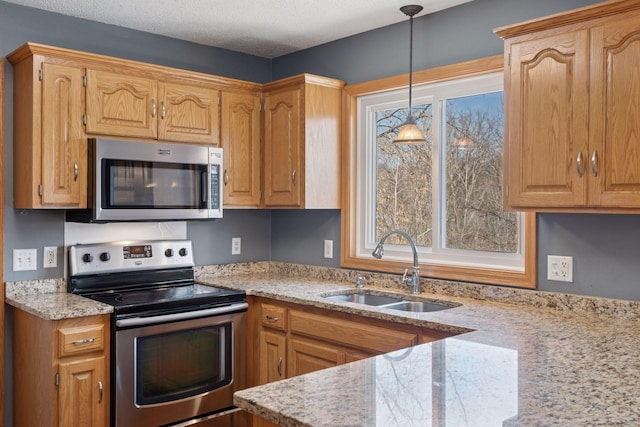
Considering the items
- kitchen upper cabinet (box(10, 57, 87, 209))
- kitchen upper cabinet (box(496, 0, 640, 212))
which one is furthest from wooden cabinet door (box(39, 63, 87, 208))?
kitchen upper cabinet (box(496, 0, 640, 212))

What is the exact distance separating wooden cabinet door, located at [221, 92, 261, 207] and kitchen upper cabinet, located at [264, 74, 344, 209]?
7cm

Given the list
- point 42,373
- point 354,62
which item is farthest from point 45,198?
point 354,62

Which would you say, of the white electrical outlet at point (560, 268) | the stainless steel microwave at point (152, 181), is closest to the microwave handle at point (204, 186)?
the stainless steel microwave at point (152, 181)

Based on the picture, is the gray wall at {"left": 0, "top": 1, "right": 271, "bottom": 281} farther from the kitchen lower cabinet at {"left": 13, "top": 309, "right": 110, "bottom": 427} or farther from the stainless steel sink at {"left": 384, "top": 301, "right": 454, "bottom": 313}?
the stainless steel sink at {"left": 384, "top": 301, "right": 454, "bottom": 313}

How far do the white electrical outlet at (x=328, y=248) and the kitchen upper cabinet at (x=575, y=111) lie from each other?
59.3 inches

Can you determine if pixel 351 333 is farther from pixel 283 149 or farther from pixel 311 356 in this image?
pixel 283 149

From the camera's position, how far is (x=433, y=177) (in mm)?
3227

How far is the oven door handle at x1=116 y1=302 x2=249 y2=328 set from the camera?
2.75 metres

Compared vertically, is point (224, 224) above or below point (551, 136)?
below

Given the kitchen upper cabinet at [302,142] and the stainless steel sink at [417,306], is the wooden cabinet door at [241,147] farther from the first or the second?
the stainless steel sink at [417,306]

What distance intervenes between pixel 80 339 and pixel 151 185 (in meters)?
0.92

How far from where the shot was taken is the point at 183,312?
295 centimetres

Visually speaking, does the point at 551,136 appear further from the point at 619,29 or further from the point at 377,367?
the point at 377,367

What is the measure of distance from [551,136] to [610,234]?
0.54 metres
